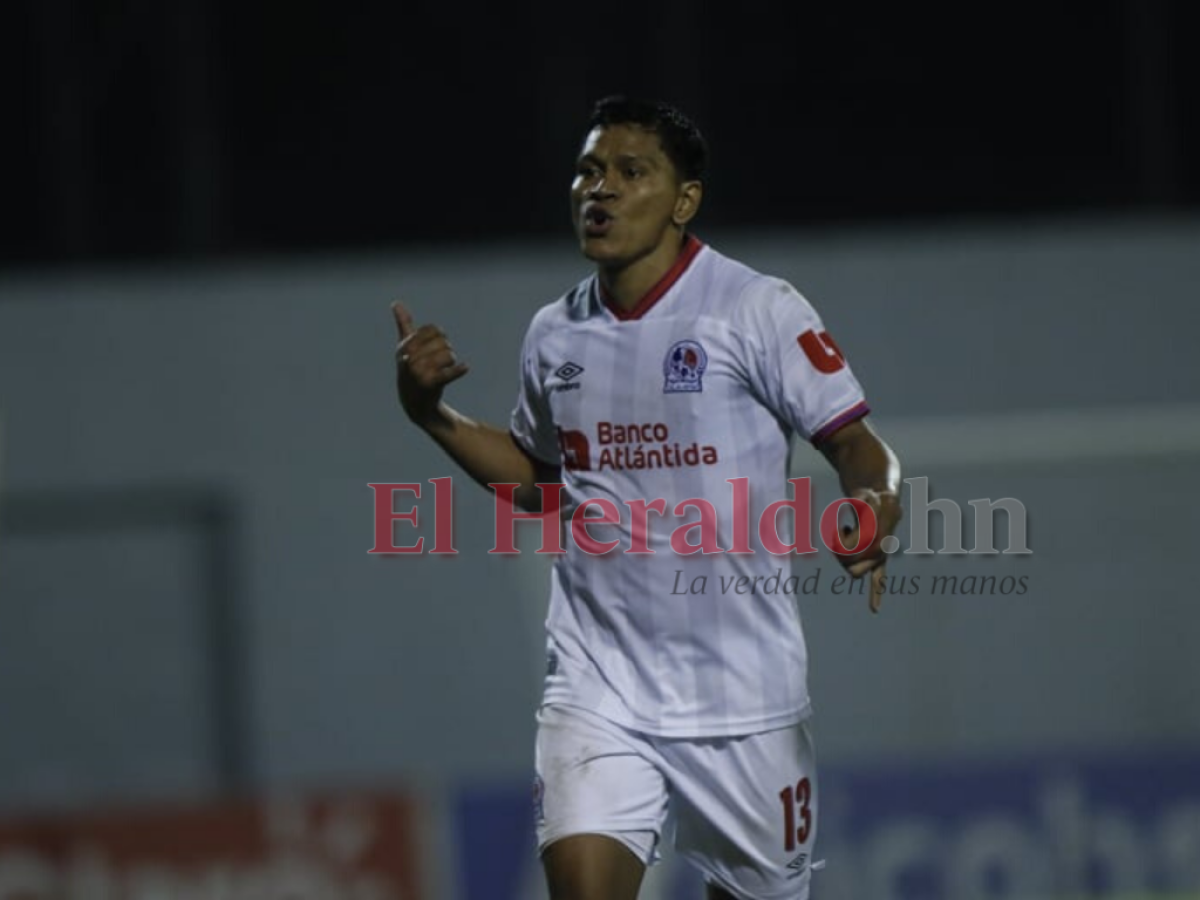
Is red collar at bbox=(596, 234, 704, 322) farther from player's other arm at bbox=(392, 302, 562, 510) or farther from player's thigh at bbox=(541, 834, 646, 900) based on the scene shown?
player's thigh at bbox=(541, 834, 646, 900)

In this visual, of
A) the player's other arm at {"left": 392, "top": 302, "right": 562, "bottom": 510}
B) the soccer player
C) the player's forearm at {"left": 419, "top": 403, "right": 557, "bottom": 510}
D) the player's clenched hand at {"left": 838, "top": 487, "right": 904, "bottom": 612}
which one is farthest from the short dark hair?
the player's clenched hand at {"left": 838, "top": 487, "right": 904, "bottom": 612}

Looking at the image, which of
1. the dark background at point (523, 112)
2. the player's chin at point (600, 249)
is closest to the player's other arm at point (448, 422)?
the player's chin at point (600, 249)

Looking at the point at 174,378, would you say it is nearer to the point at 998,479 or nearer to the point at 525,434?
the point at 998,479

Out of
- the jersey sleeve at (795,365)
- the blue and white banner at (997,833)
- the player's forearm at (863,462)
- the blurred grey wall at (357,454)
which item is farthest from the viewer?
the blurred grey wall at (357,454)

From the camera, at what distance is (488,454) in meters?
4.21

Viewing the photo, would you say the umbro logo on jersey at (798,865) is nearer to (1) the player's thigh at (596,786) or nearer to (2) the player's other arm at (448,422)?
(1) the player's thigh at (596,786)

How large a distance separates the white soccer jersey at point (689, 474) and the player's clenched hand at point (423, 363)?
21 centimetres

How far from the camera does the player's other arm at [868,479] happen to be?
356 centimetres

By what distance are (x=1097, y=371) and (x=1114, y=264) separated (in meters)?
0.41

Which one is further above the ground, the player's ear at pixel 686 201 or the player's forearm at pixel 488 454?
the player's ear at pixel 686 201

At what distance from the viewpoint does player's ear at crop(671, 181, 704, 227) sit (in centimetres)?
400

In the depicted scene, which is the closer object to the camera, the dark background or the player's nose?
the player's nose

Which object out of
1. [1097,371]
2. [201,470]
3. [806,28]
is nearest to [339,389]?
[201,470]

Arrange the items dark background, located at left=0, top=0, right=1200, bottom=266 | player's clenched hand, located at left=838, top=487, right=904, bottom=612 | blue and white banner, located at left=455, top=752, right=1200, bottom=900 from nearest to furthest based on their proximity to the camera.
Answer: player's clenched hand, located at left=838, top=487, right=904, bottom=612 < blue and white banner, located at left=455, top=752, right=1200, bottom=900 < dark background, located at left=0, top=0, right=1200, bottom=266
